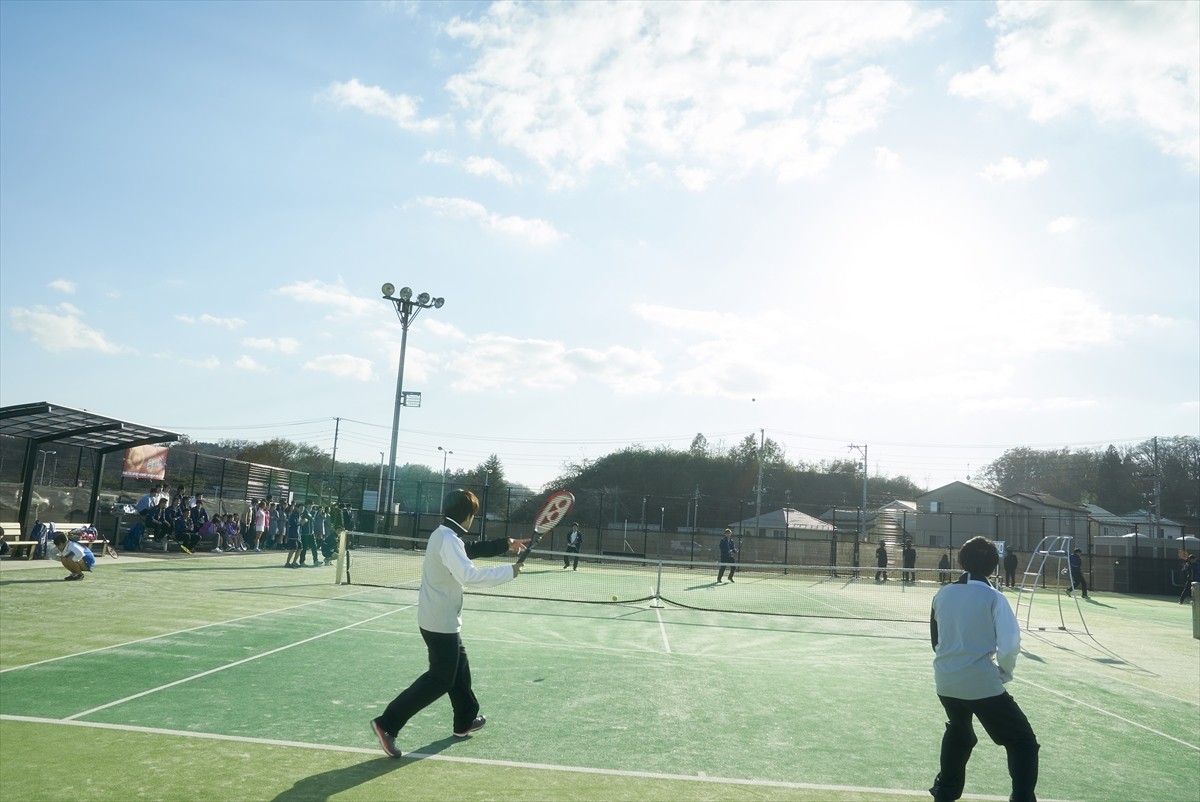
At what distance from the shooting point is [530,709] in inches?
320

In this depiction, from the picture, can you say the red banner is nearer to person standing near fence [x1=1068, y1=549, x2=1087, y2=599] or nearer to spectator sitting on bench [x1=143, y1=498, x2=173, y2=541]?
spectator sitting on bench [x1=143, y1=498, x2=173, y2=541]

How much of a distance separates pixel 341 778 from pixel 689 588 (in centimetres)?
2018

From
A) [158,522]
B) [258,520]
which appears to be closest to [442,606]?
[158,522]

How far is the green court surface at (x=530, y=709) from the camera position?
595 cm

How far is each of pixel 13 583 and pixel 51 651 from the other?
8.09 meters

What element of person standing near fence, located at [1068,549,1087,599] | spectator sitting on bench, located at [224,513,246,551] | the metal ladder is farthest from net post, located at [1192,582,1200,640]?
spectator sitting on bench, located at [224,513,246,551]

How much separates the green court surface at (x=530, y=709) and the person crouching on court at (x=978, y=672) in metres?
1.09

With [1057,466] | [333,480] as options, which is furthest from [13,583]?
[1057,466]

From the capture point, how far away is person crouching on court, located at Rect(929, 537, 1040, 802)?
4941 millimetres

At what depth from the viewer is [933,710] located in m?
9.06

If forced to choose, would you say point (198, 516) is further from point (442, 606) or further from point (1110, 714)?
point (1110, 714)

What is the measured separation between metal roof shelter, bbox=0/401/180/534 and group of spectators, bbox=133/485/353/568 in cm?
401

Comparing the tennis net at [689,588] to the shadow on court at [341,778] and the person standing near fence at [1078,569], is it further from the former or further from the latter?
the shadow on court at [341,778]

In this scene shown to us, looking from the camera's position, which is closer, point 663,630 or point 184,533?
point 663,630
